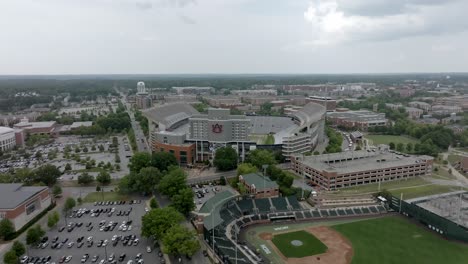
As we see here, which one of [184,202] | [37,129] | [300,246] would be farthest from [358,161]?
[37,129]

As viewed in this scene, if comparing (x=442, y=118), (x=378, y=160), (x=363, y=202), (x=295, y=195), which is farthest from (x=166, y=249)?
(x=442, y=118)

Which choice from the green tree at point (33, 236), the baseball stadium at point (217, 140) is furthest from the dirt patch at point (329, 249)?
the baseball stadium at point (217, 140)

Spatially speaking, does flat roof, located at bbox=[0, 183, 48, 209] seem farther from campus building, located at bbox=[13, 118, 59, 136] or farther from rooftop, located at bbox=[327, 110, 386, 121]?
rooftop, located at bbox=[327, 110, 386, 121]

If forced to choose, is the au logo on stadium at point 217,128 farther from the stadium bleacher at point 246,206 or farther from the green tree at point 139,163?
the stadium bleacher at point 246,206

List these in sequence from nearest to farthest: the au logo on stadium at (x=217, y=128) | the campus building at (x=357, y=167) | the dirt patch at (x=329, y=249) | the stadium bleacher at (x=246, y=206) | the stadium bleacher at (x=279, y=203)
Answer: the dirt patch at (x=329, y=249) < the stadium bleacher at (x=246, y=206) < the stadium bleacher at (x=279, y=203) < the campus building at (x=357, y=167) < the au logo on stadium at (x=217, y=128)

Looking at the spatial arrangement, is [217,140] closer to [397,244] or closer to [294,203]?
[294,203]

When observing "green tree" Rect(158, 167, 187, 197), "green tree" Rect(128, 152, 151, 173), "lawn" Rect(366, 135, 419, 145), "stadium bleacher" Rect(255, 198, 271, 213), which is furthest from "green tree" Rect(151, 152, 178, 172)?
"lawn" Rect(366, 135, 419, 145)
